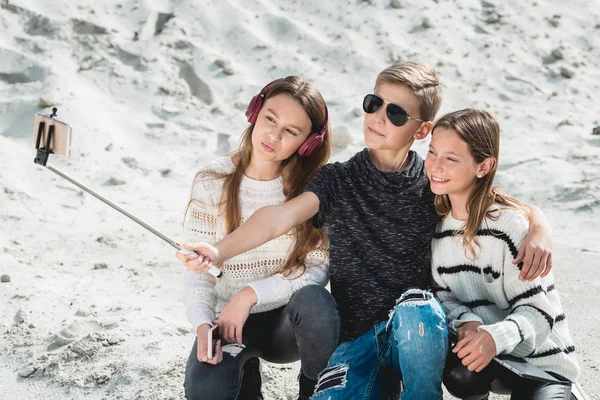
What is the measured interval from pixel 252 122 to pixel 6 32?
2763mm

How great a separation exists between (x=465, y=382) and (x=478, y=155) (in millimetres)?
584

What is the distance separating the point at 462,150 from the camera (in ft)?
7.02

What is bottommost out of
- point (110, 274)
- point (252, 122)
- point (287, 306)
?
point (110, 274)

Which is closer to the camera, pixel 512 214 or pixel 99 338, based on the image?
pixel 512 214

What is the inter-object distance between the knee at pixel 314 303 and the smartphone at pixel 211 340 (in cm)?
21

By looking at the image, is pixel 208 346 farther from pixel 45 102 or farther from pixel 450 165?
pixel 45 102

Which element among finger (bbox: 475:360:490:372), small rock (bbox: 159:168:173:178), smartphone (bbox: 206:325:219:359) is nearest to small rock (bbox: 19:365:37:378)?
smartphone (bbox: 206:325:219:359)

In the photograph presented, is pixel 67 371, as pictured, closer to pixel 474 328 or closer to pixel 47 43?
pixel 474 328

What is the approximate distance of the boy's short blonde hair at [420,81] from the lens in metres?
2.25

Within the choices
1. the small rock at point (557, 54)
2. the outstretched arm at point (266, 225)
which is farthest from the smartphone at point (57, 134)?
the small rock at point (557, 54)

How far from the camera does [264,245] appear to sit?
7.73 feet

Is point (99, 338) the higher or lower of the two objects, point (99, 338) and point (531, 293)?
the lower

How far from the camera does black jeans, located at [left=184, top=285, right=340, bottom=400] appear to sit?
2.11 metres

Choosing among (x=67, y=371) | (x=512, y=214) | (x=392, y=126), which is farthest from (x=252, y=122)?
(x=67, y=371)
